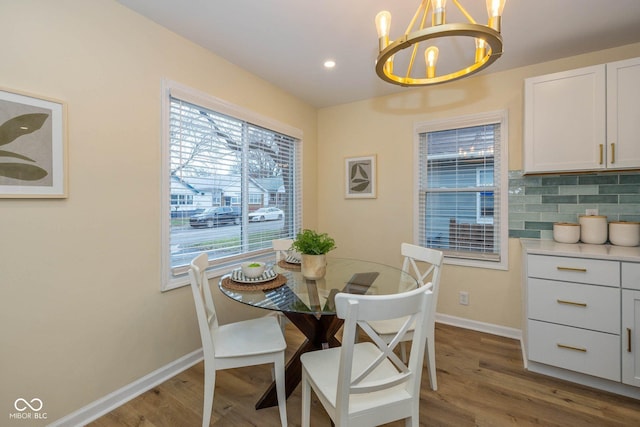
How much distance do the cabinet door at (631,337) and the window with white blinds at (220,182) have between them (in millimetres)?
2850

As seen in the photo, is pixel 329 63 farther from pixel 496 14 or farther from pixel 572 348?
pixel 572 348

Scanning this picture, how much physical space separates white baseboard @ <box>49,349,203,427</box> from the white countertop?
2787mm

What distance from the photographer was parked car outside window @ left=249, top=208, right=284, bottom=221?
9.57ft

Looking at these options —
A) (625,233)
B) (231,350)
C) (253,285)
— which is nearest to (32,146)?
(253,285)

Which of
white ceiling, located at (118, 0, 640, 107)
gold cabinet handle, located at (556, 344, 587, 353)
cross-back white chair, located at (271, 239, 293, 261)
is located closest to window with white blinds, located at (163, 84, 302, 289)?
cross-back white chair, located at (271, 239, 293, 261)

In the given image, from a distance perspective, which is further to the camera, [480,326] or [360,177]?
[360,177]

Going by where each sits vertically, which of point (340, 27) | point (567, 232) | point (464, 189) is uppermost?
point (340, 27)

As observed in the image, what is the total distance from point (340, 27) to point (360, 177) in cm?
175

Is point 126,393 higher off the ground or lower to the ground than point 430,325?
lower

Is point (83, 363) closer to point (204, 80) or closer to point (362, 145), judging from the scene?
point (204, 80)

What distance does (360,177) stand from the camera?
3508 mm

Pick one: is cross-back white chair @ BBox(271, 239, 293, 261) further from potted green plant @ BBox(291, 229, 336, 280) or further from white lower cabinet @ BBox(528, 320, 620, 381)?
white lower cabinet @ BBox(528, 320, 620, 381)

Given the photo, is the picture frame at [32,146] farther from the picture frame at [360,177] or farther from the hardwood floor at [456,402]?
the picture frame at [360,177]

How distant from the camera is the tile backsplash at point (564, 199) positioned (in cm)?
228
